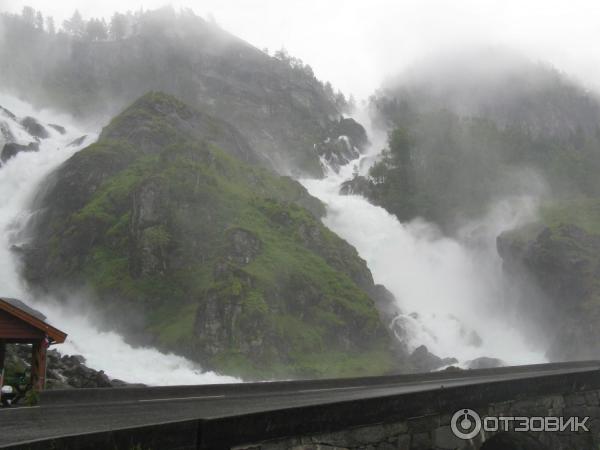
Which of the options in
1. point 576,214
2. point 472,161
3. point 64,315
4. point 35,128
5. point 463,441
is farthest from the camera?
point 472,161

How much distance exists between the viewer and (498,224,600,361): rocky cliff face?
153ft

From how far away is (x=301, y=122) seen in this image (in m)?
109

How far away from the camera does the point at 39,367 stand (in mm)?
17188

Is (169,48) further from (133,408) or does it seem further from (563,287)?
(133,408)

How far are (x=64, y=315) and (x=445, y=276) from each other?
38388 mm

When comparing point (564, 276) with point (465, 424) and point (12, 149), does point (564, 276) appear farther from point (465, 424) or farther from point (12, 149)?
point (12, 149)

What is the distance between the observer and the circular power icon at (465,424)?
346 inches

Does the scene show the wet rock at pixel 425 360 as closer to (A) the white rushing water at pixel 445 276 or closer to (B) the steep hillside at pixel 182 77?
(A) the white rushing water at pixel 445 276

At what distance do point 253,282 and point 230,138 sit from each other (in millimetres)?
32494

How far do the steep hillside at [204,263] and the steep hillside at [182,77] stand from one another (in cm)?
3827

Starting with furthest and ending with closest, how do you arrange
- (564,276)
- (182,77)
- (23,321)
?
(182,77) → (564,276) → (23,321)

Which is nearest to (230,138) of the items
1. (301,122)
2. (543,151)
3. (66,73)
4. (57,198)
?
(57,198)

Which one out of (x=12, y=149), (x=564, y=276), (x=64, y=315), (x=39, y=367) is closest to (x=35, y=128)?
(x=12, y=149)


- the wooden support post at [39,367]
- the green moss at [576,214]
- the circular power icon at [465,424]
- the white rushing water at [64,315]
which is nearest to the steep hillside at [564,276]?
the green moss at [576,214]
